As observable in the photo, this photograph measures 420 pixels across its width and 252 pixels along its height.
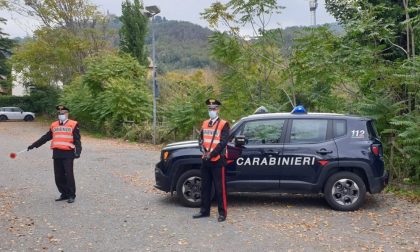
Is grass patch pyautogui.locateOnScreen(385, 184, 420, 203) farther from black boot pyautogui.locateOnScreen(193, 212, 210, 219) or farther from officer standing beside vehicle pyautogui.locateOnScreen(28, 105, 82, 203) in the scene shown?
officer standing beside vehicle pyautogui.locateOnScreen(28, 105, 82, 203)

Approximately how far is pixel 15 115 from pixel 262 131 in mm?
40203

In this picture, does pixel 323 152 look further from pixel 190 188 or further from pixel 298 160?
pixel 190 188

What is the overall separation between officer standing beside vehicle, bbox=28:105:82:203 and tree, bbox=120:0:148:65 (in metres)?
24.6

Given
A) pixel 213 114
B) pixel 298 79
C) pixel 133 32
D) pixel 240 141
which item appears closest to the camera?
pixel 213 114

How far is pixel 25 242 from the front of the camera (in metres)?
6.78

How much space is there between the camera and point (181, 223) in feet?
25.5

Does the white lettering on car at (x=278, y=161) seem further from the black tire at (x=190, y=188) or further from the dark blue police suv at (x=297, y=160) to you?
the black tire at (x=190, y=188)

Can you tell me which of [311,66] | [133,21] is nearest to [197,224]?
[311,66]

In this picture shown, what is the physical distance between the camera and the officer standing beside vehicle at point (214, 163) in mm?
7898

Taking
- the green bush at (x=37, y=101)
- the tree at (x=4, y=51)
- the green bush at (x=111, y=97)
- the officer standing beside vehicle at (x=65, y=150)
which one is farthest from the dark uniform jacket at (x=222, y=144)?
the tree at (x=4, y=51)

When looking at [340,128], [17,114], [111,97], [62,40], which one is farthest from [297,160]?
[17,114]

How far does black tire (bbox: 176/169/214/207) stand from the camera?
880 centimetres

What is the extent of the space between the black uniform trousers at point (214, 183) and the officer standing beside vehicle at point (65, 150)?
2809 millimetres

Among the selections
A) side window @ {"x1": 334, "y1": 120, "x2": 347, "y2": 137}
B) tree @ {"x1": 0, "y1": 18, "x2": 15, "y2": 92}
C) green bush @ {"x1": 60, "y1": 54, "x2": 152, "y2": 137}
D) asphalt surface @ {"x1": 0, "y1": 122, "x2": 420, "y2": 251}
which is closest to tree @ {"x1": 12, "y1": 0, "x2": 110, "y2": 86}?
green bush @ {"x1": 60, "y1": 54, "x2": 152, "y2": 137}
